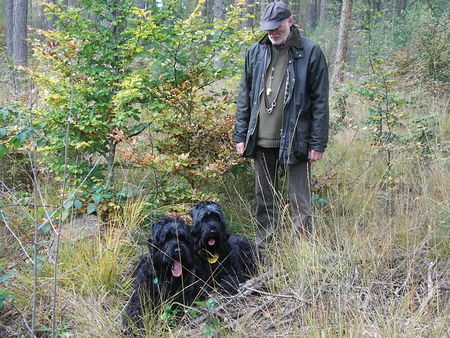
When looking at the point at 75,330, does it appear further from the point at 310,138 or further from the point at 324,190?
the point at 324,190

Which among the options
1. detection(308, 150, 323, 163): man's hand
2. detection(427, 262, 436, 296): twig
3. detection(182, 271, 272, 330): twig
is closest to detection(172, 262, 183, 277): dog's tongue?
detection(182, 271, 272, 330): twig

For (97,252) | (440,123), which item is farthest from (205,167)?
(440,123)

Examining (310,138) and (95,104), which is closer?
(310,138)

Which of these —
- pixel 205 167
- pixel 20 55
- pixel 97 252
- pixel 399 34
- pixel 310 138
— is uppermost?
pixel 399 34

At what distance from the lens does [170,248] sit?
3354 mm

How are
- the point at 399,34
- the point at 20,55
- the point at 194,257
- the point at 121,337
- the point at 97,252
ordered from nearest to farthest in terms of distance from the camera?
the point at 121,337 < the point at 194,257 < the point at 97,252 < the point at 20,55 < the point at 399,34

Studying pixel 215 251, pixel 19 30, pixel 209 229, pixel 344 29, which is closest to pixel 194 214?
pixel 209 229

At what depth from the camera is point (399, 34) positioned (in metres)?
15.2

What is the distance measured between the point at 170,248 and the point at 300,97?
1830 mm

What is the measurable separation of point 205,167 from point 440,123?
4.62 meters

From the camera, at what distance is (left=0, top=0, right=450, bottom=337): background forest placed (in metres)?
3.02

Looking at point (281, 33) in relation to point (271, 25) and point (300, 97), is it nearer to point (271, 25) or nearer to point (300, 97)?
point (271, 25)

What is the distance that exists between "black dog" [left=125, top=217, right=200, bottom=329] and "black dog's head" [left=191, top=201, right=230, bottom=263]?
196mm

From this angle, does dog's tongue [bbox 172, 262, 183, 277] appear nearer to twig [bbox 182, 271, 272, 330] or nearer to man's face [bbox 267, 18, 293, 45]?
twig [bbox 182, 271, 272, 330]
